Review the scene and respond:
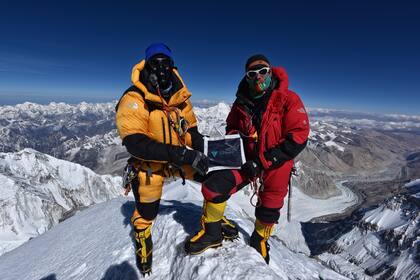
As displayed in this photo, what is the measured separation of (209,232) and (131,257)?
3041 millimetres

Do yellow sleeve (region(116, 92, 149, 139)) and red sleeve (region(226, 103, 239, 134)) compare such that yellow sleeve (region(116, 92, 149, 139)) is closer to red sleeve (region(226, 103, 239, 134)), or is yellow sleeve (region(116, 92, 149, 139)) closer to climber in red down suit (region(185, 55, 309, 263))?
climber in red down suit (region(185, 55, 309, 263))

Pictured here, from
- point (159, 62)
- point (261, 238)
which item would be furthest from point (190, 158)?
point (261, 238)

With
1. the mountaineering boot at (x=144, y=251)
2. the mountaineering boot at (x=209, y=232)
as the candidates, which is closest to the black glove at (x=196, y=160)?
the mountaineering boot at (x=209, y=232)

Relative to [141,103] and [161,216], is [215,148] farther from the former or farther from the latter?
[161,216]

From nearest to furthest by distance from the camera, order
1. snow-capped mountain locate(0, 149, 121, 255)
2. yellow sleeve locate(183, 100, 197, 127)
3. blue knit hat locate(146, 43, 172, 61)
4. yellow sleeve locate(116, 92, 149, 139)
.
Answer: yellow sleeve locate(116, 92, 149, 139) → blue knit hat locate(146, 43, 172, 61) → yellow sleeve locate(183, 100, 197, 127) → snow-capped mountain locate(0, 149, 121, 255)

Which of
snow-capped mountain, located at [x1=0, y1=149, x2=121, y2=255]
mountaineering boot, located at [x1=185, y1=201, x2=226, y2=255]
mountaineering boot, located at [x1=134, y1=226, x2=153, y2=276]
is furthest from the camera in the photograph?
snow-capped mountain, located at [x1=0, y1=149, x2=121, y2=255]

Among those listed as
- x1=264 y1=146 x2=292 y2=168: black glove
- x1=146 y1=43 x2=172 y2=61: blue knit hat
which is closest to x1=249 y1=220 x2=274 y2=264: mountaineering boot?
x1=264 y1=146 x2=292 y2=168: black glove

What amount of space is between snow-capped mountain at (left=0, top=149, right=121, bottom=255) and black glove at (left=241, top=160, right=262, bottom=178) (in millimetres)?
122485

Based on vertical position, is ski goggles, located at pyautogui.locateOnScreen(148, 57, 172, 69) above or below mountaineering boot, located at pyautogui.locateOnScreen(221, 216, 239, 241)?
above

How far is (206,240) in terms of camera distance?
6.95 metres

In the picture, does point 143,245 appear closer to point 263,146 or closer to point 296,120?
point 263,146

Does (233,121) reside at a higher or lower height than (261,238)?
higher

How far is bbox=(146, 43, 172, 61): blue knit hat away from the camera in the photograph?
6726 millimetres

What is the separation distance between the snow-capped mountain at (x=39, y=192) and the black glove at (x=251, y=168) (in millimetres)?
122485
